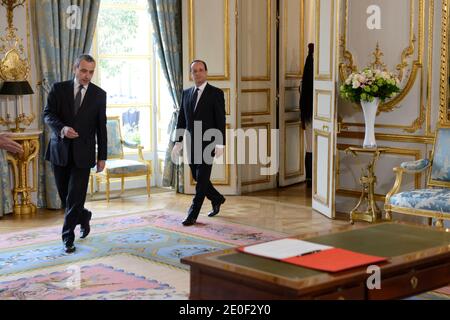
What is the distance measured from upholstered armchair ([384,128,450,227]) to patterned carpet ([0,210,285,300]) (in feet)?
3.41

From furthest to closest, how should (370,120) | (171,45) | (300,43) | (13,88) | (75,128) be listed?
(300,43) < (171,45) < (13,88) < (370,120) < (75,128)

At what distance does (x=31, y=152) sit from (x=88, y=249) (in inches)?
74.8

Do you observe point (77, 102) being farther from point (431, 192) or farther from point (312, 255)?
point (312, 255)

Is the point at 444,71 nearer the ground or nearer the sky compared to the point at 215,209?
nearer the sky

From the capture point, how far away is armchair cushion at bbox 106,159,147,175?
753 cm

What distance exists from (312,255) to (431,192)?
110 inches

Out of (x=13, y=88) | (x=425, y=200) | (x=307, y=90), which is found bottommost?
(x=425, y=200)

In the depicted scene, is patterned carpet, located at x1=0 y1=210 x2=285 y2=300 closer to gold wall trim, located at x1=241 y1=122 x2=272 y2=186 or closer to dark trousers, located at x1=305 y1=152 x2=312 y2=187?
gold wall trim, located at x1=241 y1=122 x2=272 y2=186

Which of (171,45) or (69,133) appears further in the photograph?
(171,45)

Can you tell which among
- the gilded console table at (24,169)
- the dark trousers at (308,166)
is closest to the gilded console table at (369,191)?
the dark trousers at (308,166)

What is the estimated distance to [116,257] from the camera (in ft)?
17.3

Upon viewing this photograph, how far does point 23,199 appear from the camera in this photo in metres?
7.05

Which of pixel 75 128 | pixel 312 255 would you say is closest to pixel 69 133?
pixel 75 128
